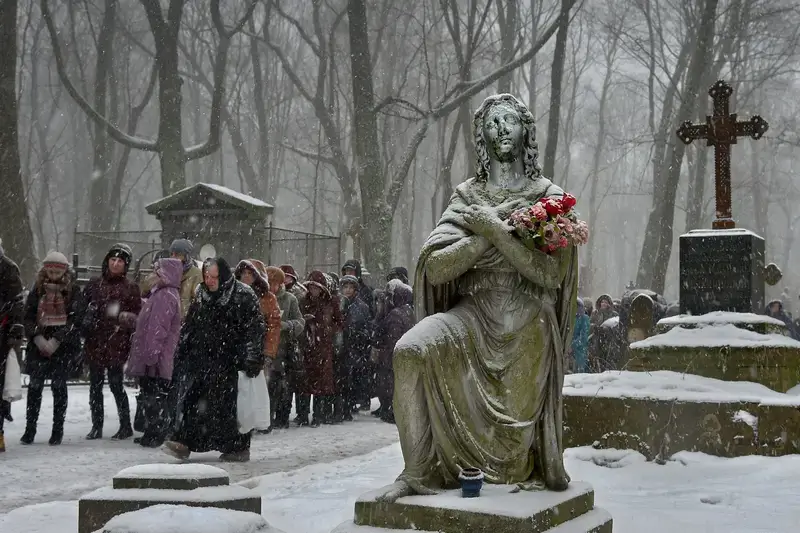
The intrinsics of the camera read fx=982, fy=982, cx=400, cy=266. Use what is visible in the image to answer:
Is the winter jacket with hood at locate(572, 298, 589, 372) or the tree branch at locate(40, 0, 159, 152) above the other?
the tree branch at locate(40, 0, 159, 152)

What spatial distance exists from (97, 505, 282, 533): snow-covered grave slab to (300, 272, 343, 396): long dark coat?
7870 mm

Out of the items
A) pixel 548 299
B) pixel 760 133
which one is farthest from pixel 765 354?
pixel 548 299

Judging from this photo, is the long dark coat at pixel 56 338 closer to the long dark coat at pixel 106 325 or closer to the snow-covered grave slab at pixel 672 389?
the long dark coat at pixel 106 325

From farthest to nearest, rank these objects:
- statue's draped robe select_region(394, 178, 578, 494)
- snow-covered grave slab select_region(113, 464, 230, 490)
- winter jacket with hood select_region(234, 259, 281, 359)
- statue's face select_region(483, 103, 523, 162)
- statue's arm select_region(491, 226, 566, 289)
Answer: winter jacket with hood select_region(234, 259, 281, 359) → snow-covered grave slab select_region(113, 464, 230, 490) → statue's face select_region(483, 103, 523, 162) → statue's arm select_region(491, 226, 566, 289) → statue's draped robe select_region(394, 178, 578, 494)

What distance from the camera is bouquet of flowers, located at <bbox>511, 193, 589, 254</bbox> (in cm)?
484

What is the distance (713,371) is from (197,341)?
194 inches

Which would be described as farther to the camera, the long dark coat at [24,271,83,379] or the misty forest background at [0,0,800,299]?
the misty forest background at [0,0,800,299]

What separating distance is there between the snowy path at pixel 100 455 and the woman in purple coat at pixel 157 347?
→ 0.39m

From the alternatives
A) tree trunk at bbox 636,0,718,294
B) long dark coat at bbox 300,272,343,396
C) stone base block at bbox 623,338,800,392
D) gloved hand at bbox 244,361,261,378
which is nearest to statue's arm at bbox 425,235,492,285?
gloved hand at bbox 244,361,261,378

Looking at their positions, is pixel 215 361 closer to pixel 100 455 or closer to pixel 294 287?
pixel 100 455

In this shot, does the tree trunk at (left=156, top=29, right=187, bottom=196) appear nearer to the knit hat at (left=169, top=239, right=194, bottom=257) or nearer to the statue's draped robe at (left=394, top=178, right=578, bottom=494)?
the knit hat at (left=169, top=239, right=194, bottom=257)

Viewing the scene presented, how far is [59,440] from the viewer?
34.4 feet

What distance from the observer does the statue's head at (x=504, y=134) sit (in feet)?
17.3

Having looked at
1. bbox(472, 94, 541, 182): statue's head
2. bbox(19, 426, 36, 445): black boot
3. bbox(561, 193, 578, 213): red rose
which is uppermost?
bbox(472, 94, 541, 182): statue's head
